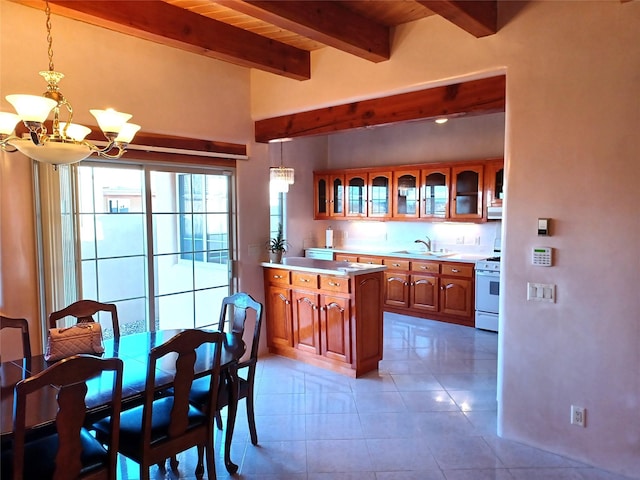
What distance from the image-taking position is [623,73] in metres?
2.45

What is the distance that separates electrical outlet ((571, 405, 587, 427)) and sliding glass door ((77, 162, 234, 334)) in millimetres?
3059

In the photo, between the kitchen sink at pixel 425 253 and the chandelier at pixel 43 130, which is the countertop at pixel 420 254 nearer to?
the kitchen sink at pixel 425 253

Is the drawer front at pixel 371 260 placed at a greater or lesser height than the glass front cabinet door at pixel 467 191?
lesser

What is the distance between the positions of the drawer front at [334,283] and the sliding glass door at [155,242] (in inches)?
37.8

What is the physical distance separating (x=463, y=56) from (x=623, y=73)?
94cm

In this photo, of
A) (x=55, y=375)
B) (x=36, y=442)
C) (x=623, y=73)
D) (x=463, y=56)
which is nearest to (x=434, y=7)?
(x=463, y=56)

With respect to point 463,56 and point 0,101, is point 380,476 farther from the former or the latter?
point 0,101

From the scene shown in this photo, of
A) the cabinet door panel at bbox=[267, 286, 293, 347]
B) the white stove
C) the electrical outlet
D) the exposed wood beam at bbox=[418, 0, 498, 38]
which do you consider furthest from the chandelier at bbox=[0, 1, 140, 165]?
the white stove

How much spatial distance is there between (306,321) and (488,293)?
2388mm

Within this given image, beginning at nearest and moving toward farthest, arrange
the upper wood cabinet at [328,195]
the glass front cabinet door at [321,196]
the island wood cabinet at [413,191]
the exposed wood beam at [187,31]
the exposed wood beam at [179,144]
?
the exposed wood beam at [187,31] → the exposed wood beam at [179,144] → the island wood cabinet at [413,191] → the upper wood cabinet at [328,195] → the glass front cabinet door at [321,196]

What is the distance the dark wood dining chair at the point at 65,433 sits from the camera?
1645 millimetres

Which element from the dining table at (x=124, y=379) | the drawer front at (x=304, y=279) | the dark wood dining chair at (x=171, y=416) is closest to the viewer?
the dining table at (x=124, y=379)

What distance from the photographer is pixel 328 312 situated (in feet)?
13.8

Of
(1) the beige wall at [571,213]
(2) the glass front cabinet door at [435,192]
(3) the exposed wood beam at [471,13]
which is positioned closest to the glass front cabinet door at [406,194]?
(2) the glass front cabinet door at [435,192]
